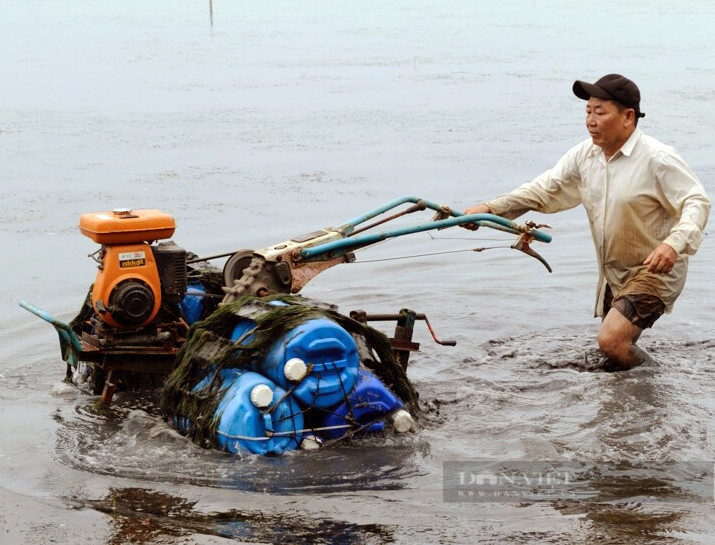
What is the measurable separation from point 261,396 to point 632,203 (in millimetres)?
2869

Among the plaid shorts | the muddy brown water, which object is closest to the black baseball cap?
the plaid shorts

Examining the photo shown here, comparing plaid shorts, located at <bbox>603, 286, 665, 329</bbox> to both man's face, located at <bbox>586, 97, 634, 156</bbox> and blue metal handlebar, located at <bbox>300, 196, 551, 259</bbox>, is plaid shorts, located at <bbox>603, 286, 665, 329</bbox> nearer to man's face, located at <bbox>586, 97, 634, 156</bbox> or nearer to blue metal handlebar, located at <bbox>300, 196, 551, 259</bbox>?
blue metal handlebar, located at <bbox>300, 196, 551, 259</bbox>

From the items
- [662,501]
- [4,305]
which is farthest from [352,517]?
[4,305]

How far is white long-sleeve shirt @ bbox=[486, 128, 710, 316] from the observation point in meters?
7.20

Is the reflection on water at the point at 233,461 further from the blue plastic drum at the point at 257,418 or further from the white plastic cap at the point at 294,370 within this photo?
the white plastic cap at the point at 294,370

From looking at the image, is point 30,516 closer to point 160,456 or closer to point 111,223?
point 160,456

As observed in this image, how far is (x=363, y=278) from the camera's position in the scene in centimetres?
1041

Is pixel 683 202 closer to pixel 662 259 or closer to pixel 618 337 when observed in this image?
pixel 662 259

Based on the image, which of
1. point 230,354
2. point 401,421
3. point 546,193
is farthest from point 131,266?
point 546,193

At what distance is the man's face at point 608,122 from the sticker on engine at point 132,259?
9.28ft

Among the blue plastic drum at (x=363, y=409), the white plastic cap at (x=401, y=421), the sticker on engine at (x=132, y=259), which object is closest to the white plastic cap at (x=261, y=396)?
the blue plastic drum at (x=363, y=409)

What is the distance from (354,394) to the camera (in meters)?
6.16

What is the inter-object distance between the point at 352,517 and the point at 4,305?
478 centimetres

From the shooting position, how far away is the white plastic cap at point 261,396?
5.84 meters
